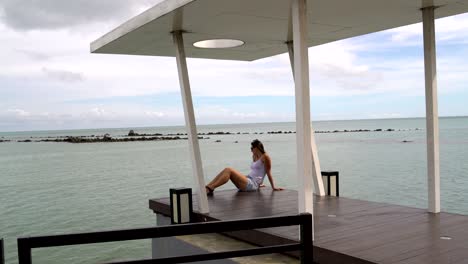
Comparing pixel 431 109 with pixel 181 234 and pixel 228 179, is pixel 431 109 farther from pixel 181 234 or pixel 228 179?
pixel 181 234

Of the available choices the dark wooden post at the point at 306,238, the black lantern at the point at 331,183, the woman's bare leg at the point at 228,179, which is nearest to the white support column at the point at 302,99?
the dark wooden post at the point at 306,238

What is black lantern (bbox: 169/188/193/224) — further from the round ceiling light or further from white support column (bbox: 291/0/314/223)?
the round ceiling light

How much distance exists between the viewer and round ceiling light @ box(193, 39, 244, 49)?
7.22m

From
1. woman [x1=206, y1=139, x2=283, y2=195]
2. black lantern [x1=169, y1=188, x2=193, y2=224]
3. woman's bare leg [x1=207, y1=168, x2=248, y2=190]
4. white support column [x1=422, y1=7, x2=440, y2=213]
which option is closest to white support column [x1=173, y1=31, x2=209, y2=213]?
black lantern [x1=169, y1=188, x2=193, y2=224]

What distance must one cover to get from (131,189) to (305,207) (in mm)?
13915

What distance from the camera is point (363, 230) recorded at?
476 centimetres

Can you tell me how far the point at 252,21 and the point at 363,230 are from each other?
2854 millimetres

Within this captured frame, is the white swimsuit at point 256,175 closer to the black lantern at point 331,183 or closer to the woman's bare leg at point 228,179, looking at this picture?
the woman's bare leg at point 228,179

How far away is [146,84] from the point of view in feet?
199

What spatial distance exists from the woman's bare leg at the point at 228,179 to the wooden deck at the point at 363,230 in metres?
0.46

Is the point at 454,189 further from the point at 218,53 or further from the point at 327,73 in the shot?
the point at 327,73

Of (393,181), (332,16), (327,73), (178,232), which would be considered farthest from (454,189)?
(327,73)

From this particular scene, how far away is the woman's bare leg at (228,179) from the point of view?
7.50 meters

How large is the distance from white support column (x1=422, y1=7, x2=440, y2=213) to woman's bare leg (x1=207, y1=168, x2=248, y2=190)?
316 cm
